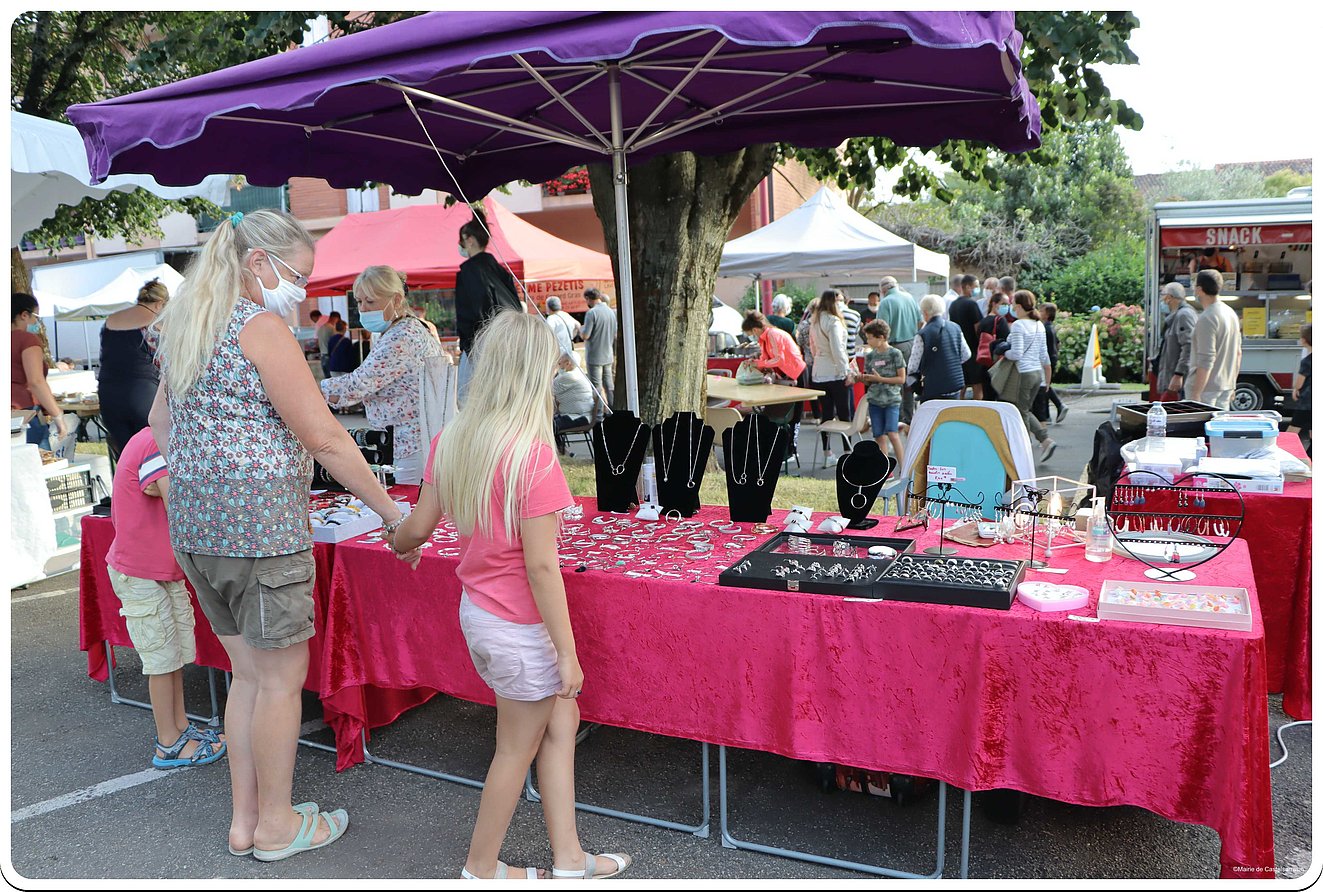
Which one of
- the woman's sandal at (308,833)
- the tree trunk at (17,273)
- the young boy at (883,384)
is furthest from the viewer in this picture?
the tree trunk at (17,273)

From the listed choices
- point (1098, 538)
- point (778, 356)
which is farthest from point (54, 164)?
point (778, 356)

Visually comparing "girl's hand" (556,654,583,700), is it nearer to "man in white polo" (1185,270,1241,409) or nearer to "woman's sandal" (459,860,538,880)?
"woman's sandal" (459,860,538,880)

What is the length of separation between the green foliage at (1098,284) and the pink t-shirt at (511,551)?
66.1ft

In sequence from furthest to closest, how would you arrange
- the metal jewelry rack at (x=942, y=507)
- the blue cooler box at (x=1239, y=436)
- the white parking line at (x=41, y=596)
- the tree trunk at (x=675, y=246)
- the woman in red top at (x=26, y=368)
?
1. the woman in red top at (x=26, y=368)
2. the tree trunk at (x=675, y=246)
3. the white parking line at (x=41, y=596)
4. the blue cooler box at (x=1239, y=436)
5. the metal jewelry rack at (x=942, y=507)

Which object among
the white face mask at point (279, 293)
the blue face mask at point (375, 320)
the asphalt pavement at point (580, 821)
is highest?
the white face mask at point (279, 293)

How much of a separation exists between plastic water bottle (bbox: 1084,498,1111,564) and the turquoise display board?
105cm

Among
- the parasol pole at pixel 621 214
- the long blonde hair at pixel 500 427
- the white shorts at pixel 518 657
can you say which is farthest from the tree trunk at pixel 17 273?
the white shorts at pixel 518 657

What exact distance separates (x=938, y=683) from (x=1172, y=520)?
1363 mm

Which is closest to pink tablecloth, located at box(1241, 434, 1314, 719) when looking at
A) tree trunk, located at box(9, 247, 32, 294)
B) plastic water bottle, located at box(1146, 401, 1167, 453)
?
plastic water bottle, located at box(1146, 401, 1167, 453)

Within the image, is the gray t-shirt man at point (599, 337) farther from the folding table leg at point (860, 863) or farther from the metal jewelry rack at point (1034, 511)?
the folding table leg at point (860, 863)

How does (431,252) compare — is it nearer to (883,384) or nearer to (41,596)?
(883,384)

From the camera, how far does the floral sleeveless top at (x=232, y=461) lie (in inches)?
93.6

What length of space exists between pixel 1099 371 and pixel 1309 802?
45.8 feet

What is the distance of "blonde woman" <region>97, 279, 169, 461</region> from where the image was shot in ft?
15.6
